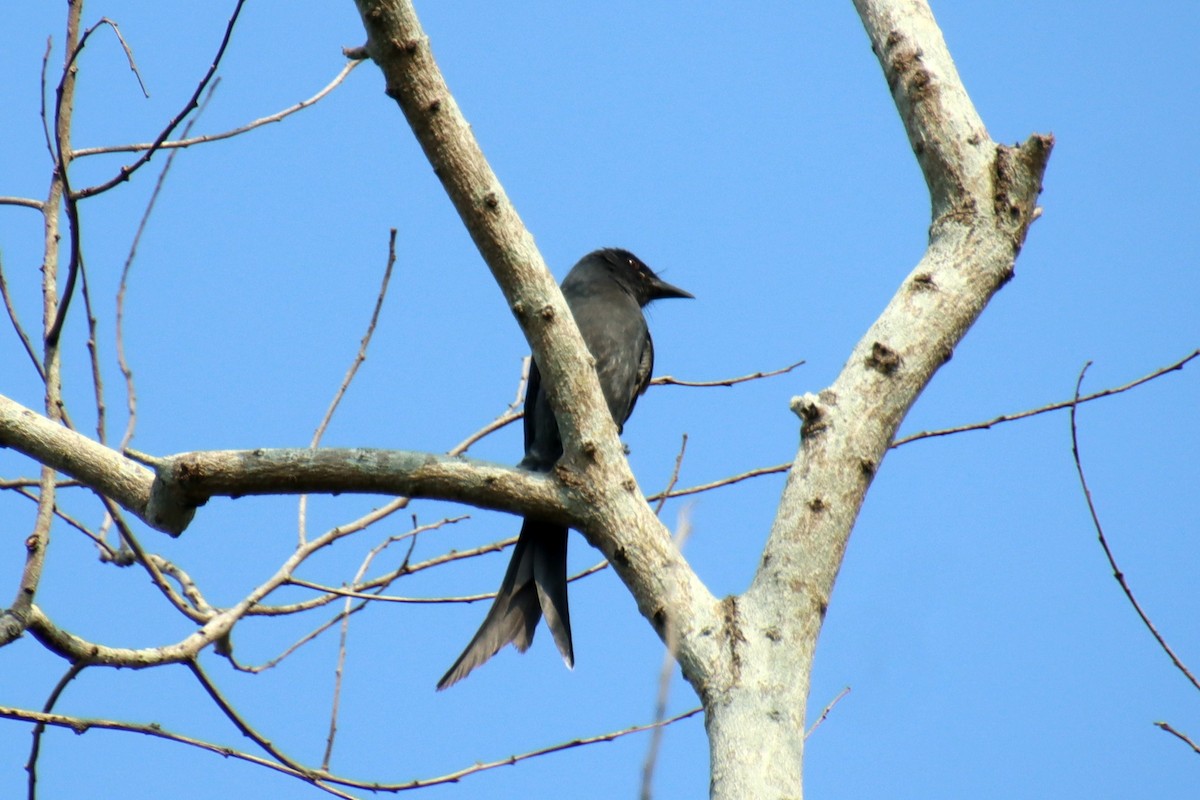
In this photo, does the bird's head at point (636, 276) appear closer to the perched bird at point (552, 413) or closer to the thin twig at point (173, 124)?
the perched bird at point (552, 413)

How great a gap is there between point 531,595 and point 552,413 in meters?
0.57

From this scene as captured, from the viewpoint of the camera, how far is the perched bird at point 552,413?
322 cm

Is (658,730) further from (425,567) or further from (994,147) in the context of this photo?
(425,567)

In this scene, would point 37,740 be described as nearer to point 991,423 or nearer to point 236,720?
point 236,720

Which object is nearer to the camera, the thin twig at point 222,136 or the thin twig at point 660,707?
the thin twig at point 660,707

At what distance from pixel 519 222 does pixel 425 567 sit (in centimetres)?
133

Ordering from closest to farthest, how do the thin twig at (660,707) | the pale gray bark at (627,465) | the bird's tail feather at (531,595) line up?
the thin twig at (660,707) < the pale gray bark at (627,465) < the bird's tail feather at (531,595)

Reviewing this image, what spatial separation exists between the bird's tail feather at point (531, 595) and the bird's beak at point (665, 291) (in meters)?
2.28

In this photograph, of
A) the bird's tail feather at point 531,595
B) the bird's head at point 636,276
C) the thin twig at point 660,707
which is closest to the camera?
the thin twig at point 660,707

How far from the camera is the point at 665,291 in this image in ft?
18.1

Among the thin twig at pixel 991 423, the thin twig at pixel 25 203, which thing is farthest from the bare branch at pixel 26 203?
the thin twig at pixel 991 423

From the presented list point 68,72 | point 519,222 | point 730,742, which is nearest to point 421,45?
point 519,222

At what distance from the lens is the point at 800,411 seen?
248cm

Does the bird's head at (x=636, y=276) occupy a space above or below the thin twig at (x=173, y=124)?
above
